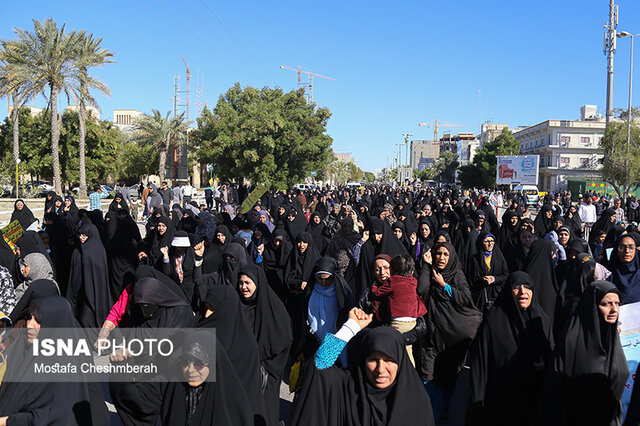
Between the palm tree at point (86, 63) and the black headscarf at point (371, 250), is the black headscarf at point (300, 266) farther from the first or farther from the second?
the palm tree at point (86, 63)

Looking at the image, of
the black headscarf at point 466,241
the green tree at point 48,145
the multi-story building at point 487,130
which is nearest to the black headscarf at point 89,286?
the black headscarf at point 466,241

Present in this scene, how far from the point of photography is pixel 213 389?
2660 millimetres

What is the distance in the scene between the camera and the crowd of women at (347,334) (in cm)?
265

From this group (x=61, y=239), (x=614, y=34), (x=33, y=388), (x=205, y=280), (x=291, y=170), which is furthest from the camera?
(x=614, y=34)

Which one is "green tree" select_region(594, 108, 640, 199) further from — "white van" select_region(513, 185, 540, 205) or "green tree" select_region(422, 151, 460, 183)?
"green tree" select_region(422, 151, 460, 183)

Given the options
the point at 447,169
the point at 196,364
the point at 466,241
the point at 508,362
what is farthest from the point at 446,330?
the point at 447,169

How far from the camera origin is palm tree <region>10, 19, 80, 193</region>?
88.1ft

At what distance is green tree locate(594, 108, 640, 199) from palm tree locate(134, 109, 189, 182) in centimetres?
2630

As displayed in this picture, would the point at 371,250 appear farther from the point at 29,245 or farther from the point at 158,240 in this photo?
the point at 29,245

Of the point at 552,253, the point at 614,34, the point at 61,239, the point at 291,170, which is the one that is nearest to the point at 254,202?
the point at 61,239

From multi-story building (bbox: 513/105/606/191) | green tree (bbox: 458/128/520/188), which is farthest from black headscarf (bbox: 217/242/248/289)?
green tree (bbox: 458/128/520/188)

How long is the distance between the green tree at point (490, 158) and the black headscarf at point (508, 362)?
5526 centimetres

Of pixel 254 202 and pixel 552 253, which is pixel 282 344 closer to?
pixel 552 253

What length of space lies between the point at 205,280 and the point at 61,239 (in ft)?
12.2
